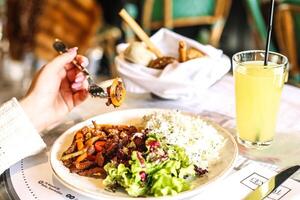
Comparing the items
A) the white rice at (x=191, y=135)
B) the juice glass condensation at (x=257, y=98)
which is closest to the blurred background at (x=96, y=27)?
the juice glass condensation at (x=257, y=98)

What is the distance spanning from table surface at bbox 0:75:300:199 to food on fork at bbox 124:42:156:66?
0.10m

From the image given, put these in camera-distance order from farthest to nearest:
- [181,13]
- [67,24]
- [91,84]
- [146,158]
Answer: [67,24] < [181,13] < [91,84] < [146,158]

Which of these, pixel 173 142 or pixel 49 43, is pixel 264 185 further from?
pixel 49 43

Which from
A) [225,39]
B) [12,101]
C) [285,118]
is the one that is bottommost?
[225,39]

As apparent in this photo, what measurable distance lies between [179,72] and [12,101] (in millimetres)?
332

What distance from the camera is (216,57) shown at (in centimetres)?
106

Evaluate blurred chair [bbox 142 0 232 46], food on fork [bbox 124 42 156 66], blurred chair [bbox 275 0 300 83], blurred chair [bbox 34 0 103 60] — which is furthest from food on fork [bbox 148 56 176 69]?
blurred chair [bbox 34 0 103 60]

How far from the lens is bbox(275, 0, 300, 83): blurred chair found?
75.4 inches

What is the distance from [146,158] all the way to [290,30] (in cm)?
136

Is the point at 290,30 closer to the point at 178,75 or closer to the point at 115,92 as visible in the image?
the point at 178,75

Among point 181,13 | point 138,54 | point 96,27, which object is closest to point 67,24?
point 96,27

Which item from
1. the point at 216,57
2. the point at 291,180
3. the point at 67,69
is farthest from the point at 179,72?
the point at 291,180

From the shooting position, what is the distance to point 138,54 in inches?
42.0

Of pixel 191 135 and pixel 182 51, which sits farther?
pixel 182 51
